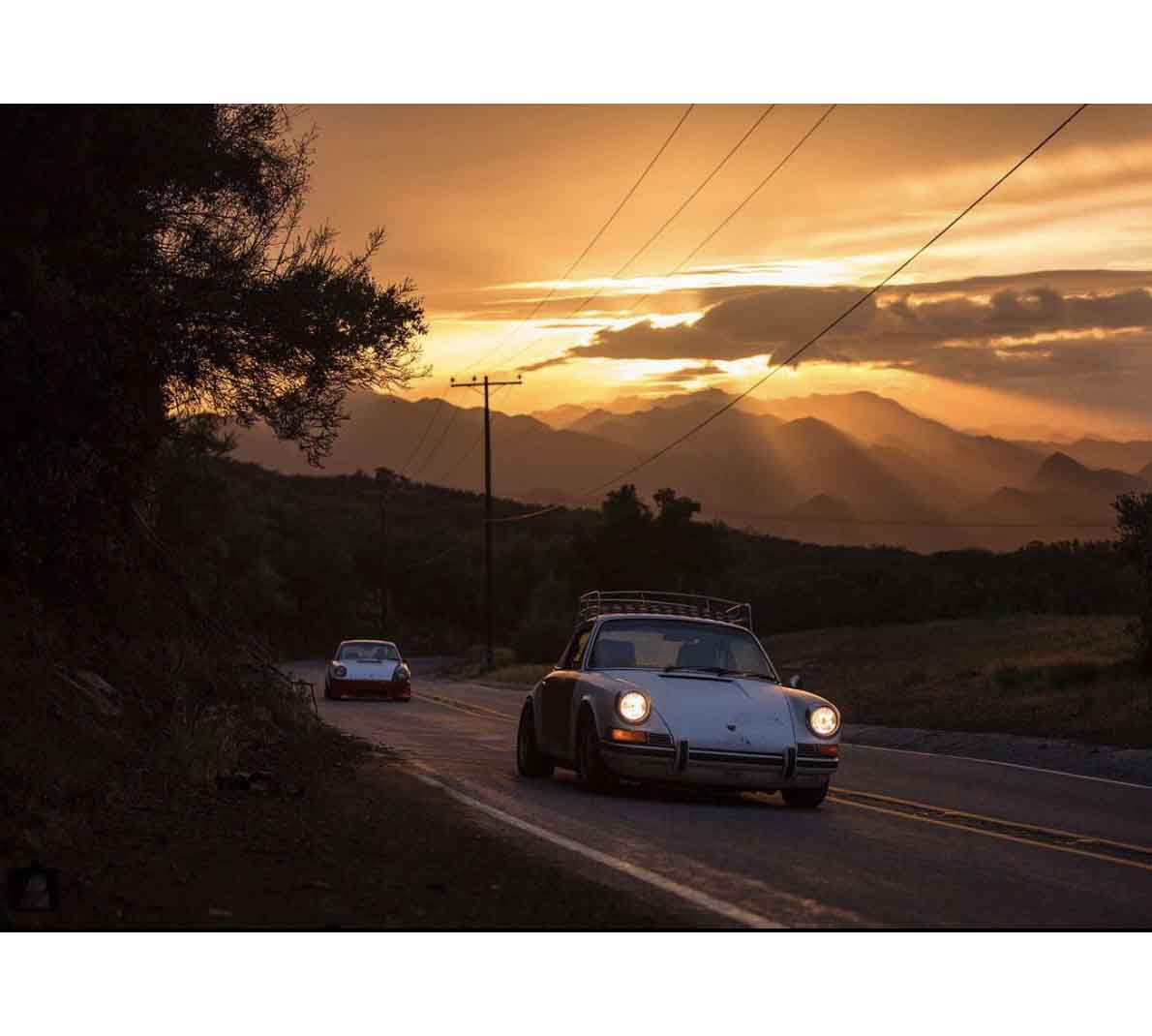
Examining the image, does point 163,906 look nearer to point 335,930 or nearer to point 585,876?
point 335,930

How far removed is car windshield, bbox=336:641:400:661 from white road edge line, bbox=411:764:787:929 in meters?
23.6

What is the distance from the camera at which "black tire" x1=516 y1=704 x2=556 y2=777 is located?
16.2 m

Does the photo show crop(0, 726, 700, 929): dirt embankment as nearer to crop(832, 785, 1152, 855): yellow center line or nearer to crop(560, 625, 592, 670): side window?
crop(560, 625, 592, 670): side window

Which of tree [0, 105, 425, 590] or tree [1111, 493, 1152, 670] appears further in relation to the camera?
tree [1111, 493, 1152, 670]

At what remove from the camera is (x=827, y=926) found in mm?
8148

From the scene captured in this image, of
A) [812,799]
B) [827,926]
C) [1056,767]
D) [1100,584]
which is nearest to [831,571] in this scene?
[1100,584]

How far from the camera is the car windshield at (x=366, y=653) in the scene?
1480 inches

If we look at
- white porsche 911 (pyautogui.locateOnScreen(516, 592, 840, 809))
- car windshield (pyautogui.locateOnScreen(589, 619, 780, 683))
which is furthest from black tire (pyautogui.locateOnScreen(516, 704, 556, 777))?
car windshield (pyautogui.locateOnScreen(589, 619, 780, 683))

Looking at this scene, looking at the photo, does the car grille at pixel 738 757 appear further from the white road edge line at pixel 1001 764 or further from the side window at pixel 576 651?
the white road edge line at pixel 1001 764

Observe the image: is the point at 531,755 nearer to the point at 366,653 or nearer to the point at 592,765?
the point at 592,765

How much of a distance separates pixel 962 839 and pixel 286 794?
5.08m

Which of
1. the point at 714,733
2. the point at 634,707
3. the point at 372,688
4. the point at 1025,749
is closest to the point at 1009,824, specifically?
the point at 714,733

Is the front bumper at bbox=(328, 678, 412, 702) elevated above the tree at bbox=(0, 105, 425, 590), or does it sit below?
below

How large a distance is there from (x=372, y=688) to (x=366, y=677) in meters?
0.29
